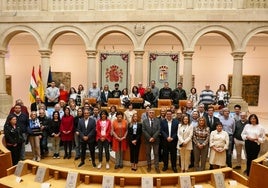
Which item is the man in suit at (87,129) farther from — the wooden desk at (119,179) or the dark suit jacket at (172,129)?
the wooden desk at (119,179)

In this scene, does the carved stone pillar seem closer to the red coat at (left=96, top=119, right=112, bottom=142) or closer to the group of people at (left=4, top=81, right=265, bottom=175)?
the group of people at (left=4, top=81, right=265, bottom=175)

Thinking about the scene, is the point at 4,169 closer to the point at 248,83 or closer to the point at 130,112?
the point at 130,112

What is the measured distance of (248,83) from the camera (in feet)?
52.4

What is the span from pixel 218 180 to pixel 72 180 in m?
2.14

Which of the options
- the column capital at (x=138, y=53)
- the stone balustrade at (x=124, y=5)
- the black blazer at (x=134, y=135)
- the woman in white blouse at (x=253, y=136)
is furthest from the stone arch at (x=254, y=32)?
the black blazer at (x=134, y=135)

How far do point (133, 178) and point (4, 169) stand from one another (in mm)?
2842

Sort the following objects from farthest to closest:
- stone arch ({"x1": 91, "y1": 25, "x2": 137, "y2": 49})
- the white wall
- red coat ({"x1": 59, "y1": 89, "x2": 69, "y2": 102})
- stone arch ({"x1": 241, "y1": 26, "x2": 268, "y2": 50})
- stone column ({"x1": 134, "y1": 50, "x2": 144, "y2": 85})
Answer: the white wall < stone column ({"x1": 134, "y1": 50, "x2": 144, "y2": 85}) < stone arch ({"x1": 91, "y1": 25, "x2": 137, "y2": 49}) < stone arch ({"x1": 241, "y1": 26, "x2": 268, "y2": 50}) < red coat ({"x1": 59, "y1": 89, "x2": 69, "y2": 102})

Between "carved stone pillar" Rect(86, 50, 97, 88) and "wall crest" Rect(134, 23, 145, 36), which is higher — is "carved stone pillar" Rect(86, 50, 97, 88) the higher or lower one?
the lower one

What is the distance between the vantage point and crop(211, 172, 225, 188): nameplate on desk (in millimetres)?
4023

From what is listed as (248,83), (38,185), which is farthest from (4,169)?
(248,83)

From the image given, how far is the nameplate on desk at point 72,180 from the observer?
389 cm

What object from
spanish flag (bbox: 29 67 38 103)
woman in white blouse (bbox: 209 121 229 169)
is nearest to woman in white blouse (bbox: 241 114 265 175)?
woman in white blouse (bbox: 209 121 229 169)

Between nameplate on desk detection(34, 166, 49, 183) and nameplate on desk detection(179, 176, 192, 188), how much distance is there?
6.63ft

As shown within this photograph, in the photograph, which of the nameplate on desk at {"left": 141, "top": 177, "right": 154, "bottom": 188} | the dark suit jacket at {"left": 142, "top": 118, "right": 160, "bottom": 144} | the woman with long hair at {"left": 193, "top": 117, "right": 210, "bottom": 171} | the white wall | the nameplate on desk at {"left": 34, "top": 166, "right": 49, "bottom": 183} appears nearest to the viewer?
the nameplate on desk at {"left": 141, "top": 177, "right": 154, "bottom": 188}
